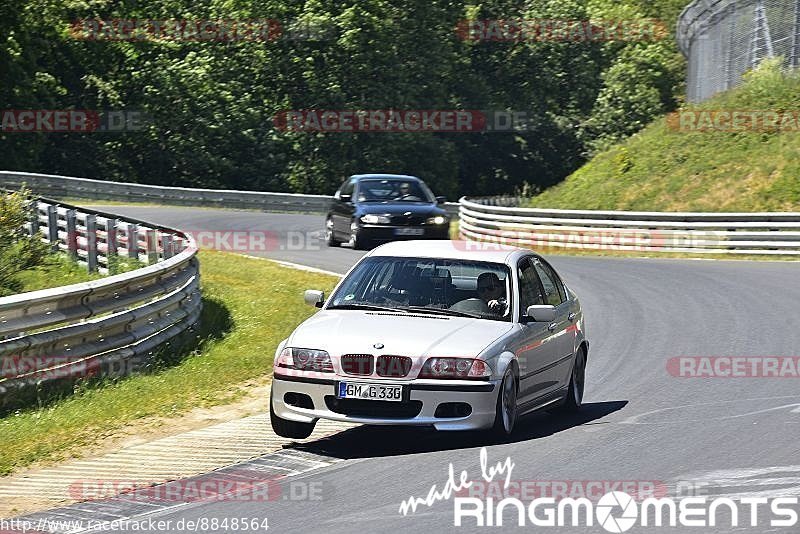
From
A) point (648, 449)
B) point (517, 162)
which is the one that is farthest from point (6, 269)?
point (517, 162)

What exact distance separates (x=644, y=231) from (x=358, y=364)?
76.5ft

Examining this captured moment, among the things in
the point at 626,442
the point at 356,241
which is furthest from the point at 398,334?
the point at 356,241

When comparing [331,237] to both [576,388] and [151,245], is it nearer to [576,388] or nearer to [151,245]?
[151,245]

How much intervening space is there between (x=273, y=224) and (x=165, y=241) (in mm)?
17502

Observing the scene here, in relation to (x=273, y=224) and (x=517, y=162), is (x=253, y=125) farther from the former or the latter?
(x=273, y=224)

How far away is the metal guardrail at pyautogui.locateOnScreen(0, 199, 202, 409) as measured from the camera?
11500 mm

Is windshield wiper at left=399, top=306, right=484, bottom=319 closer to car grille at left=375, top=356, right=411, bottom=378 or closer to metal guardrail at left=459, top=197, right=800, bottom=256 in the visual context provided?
car grille at left=375, top=356, right=411, bottom=378

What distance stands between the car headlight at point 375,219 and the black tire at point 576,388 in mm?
15364

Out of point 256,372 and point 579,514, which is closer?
point 579,514

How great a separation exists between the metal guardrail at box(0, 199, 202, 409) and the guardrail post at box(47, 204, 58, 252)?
20.3ft

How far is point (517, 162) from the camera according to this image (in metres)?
72.9

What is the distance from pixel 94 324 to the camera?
12.7 metres

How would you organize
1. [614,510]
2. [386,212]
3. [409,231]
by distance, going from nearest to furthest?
[614,510] < [409,231] < [386,212]

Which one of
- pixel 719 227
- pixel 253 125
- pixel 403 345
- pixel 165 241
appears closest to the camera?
pixel 403 345
